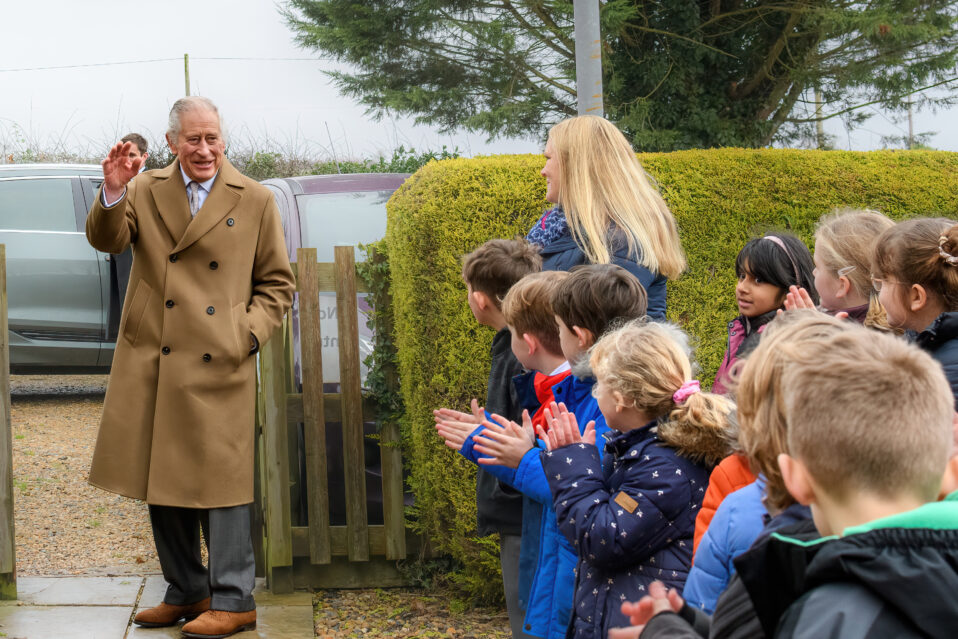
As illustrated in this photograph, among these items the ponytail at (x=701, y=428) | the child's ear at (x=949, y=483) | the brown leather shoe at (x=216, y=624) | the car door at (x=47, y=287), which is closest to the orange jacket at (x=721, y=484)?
the ponytail at (x=701, y=428)

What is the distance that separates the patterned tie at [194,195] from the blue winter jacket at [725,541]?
282 centimetres

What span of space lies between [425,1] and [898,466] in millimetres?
11633

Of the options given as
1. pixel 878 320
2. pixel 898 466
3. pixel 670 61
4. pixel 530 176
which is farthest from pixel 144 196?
pixel 670 61

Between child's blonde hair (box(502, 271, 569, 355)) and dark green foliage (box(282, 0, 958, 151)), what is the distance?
26.6 ft

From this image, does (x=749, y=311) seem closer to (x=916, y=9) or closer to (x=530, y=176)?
(x=530, y=176)

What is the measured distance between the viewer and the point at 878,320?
3020 mm

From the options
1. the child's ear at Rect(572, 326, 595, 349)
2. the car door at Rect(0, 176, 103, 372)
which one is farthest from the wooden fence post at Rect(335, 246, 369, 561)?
the car door at Rect(0, 176, 103, 372)

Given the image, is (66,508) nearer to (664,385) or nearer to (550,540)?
(550,540)

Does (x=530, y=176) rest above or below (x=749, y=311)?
above

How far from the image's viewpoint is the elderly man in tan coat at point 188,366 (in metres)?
3.77

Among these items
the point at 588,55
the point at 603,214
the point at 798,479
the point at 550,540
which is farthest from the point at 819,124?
the point at 798,479

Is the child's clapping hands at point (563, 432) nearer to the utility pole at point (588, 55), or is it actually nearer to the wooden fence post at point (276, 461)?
the wooden fence post at point (276, 461)

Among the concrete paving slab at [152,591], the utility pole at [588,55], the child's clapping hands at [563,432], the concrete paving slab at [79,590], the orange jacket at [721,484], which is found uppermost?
the utility pole at [588,55]

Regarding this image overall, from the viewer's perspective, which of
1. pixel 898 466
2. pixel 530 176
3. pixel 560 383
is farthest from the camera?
pixel 530 176
